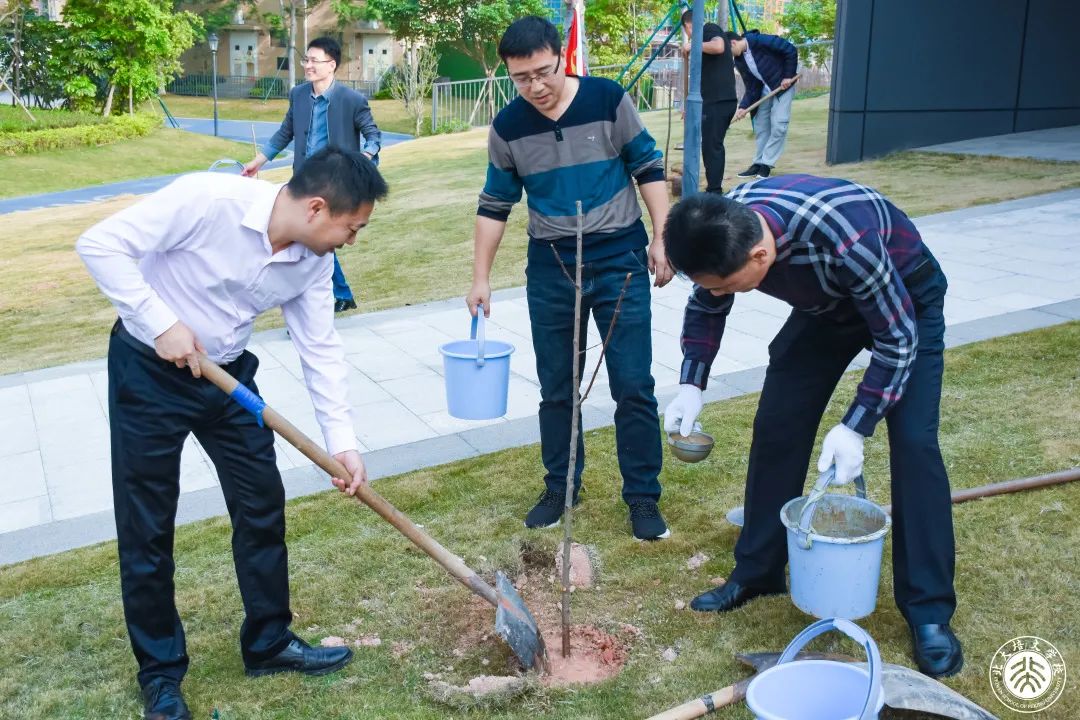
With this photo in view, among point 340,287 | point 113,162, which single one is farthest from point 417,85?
point 340,287

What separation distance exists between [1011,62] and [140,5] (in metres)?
22.3

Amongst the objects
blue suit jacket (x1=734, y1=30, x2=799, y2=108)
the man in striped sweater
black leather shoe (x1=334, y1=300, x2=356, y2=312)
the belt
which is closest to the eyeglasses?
the man in striped sweater

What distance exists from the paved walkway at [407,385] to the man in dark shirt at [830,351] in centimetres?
198

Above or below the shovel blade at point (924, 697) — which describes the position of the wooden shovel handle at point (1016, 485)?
above

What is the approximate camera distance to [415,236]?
11078 millimetres

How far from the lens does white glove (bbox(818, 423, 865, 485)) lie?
2799 millimetres

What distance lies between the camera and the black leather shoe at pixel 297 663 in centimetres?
320

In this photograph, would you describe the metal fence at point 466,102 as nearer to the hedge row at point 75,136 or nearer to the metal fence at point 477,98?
the metal fence at point 477,98

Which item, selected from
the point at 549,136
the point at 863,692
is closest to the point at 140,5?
the point at 549,136

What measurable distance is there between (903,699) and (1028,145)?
39.8 feet

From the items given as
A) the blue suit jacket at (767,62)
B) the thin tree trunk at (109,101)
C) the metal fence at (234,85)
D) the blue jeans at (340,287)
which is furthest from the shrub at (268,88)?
the blue jeans at (340,287)

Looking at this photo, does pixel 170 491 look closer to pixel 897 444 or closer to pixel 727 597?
pixel 727 597

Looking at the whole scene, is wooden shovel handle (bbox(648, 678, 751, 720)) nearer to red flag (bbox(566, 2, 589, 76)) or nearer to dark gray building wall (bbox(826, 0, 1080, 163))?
red flag (bbox(566, 2, 589, 76))

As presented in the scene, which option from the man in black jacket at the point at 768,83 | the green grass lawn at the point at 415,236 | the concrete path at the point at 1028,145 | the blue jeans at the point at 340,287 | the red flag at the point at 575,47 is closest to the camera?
the blue jeans at the point at 340,287
